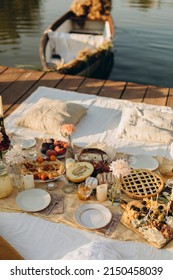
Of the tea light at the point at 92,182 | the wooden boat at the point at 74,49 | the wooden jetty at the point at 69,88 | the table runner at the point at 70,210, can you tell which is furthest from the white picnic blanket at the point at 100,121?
the wooden boat at the point at 74,49

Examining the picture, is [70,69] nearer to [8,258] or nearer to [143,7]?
[8,258]

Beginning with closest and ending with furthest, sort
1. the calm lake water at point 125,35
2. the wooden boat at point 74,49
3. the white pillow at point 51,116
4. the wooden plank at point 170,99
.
Answer: the white pillow at point 51,116, the wooden plank at point 170,99, the wooden boat at point 74,49, the calm lake water at point 125,35

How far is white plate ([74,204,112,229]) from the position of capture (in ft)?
9.43

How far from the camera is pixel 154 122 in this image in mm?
4164

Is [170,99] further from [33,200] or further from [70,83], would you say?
[33,200]

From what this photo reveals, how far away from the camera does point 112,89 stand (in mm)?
5484

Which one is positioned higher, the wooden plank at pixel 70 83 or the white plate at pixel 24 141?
the white plate at pixel 24 141

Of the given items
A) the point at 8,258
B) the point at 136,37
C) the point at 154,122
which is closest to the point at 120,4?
the point at 136,37

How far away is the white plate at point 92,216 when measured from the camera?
2.87 metres

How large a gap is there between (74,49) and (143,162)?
5717 mm

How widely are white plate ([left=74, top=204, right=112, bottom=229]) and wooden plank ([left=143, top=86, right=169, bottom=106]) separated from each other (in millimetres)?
2456

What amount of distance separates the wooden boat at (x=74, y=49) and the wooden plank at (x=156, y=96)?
7.34 feet

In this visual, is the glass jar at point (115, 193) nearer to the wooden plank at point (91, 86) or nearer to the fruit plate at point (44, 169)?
the fruit plate at point (44, 169)

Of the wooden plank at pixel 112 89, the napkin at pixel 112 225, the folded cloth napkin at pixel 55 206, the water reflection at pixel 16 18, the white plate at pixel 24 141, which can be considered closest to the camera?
the napkin at pixel 112 225
